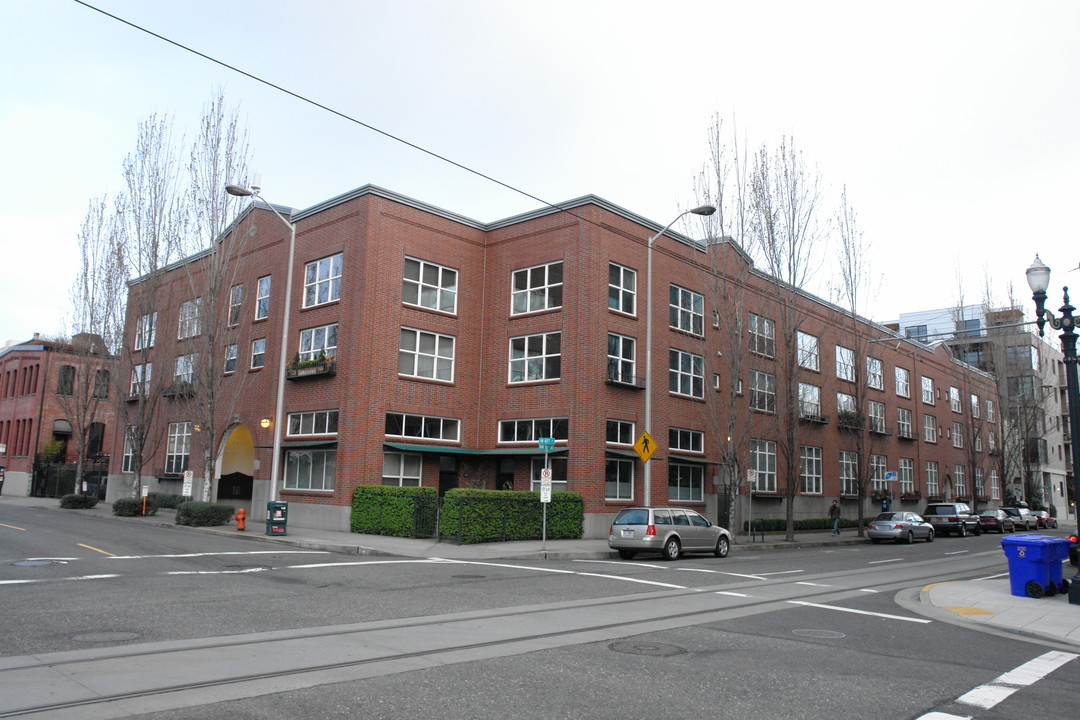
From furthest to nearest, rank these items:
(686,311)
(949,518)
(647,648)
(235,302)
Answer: (949,518), (235,302), (686,311), (647,648)

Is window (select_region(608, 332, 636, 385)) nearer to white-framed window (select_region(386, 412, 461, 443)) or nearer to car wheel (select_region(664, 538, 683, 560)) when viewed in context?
white-framed window (select_region(386, 412, 461, 443))

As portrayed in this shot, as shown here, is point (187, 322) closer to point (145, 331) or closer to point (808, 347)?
point (145, 331)

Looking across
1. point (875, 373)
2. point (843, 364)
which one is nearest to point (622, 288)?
point (843, 364)

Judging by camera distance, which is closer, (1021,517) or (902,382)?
(1021,517)

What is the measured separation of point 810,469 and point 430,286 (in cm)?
2309

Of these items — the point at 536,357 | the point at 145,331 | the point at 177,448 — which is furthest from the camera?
the point at 145,331

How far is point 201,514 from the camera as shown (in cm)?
2608

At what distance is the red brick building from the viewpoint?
27.2 m

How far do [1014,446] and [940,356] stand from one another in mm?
8314

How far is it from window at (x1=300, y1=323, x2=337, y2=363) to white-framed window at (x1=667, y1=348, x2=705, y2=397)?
12951 mm

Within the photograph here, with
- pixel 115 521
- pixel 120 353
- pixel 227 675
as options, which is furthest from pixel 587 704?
pixel 120 353

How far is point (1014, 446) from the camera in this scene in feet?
172

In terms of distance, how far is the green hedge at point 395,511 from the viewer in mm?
23719

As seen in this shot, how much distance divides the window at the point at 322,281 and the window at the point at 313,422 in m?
4.17
